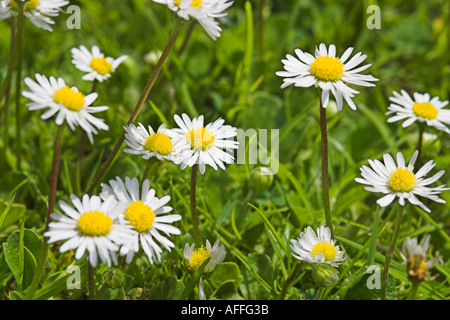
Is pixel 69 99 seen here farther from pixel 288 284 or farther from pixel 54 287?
pixel 288 284

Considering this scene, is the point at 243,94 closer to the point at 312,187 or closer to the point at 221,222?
the point at 312,187

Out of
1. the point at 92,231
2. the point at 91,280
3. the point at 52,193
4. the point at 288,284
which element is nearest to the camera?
the point at 92,231

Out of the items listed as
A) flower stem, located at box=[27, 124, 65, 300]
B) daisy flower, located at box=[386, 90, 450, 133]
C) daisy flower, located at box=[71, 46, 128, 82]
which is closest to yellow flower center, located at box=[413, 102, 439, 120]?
daisy flower, located at box=[386, 90, 450, 133]

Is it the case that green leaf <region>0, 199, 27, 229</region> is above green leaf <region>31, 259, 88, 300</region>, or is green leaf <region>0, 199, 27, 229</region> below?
above

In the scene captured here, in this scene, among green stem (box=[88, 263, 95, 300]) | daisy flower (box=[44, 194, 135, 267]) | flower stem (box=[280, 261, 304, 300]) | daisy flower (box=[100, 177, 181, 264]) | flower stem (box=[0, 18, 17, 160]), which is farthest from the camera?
A: flower stem (box=[0, 18, 17, 160])

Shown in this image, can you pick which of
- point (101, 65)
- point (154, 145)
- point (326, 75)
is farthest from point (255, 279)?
point (101, 65)

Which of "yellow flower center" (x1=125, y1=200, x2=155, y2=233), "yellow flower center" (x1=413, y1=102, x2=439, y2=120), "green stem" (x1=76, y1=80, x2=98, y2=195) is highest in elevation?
"yellow flower center" (x1=413, y1=102, x2=439, y2=120)

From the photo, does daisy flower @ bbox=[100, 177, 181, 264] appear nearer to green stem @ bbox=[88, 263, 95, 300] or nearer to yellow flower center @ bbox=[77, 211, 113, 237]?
yellow flower center @ bbox=[77, 211, 113, 237]
